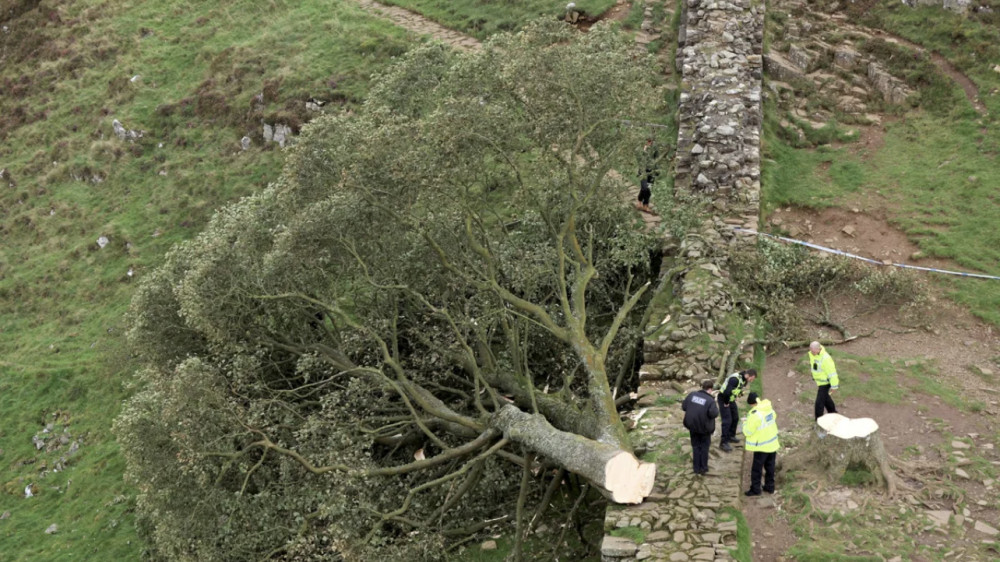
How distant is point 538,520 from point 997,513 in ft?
26.9

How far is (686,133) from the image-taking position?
26.5 meters

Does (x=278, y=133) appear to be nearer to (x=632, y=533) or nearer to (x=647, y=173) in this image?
(x=647, y=173)

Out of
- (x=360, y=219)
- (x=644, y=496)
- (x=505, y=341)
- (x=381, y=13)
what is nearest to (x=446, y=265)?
(x=360, y=219)

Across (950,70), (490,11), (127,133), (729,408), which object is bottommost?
(127,133)

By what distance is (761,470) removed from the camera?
15031 mm

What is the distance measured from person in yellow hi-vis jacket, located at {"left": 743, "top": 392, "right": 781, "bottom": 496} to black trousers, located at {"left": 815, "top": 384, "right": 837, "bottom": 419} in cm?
191

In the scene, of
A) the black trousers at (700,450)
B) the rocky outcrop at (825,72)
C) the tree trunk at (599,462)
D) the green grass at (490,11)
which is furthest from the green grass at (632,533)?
the green grass at (490,11)

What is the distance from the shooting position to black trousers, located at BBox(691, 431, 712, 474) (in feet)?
50.3

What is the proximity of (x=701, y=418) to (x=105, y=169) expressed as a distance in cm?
3227

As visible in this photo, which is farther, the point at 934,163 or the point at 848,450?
the point at 934,163

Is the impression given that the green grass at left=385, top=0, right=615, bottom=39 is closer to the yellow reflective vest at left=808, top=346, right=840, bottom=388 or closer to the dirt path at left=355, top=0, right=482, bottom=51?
the dirt path at left=355, top=0, right=482, bottom=51

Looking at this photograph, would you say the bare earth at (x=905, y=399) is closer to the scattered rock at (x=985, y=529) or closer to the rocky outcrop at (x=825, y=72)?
the scattered rock at (x=985, y=529)

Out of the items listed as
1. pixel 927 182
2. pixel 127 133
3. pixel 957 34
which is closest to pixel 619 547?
pixel 927 182

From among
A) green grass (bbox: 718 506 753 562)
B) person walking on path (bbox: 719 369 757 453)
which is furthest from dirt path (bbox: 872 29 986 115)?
green grass (bbox: 718 506 753 562)
